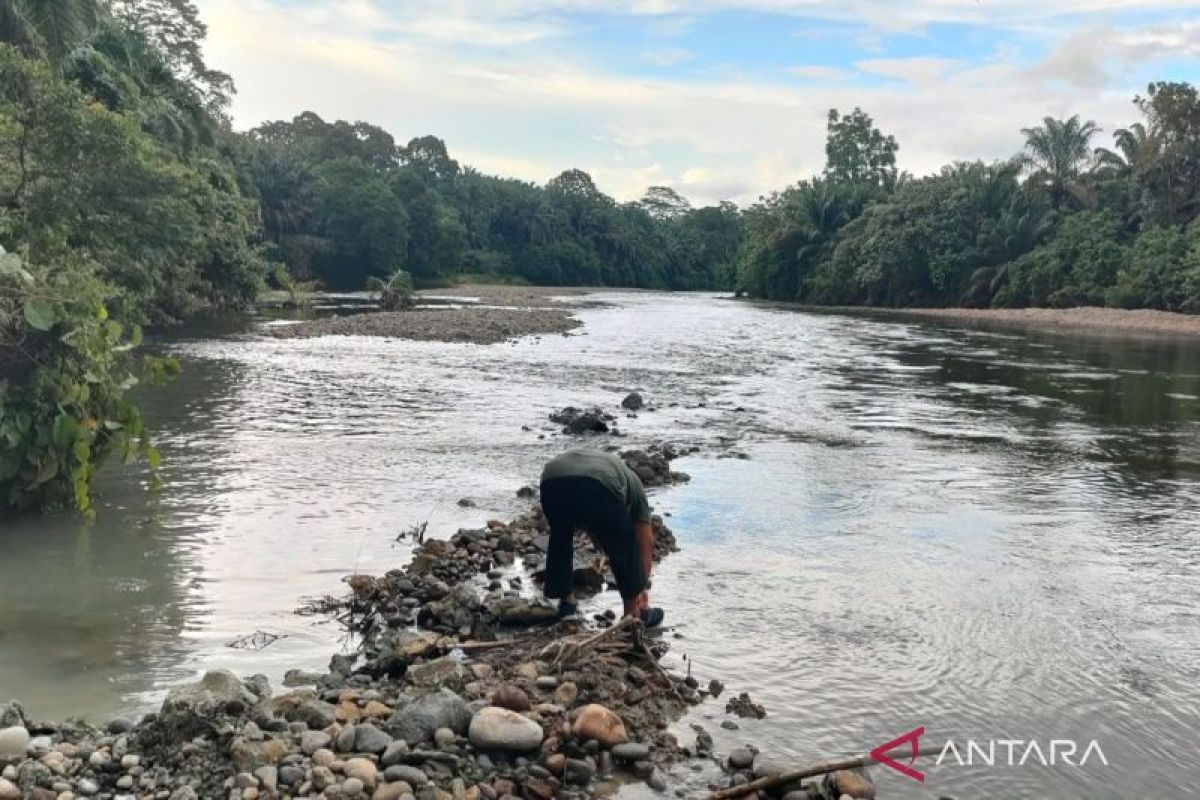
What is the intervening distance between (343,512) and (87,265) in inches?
187

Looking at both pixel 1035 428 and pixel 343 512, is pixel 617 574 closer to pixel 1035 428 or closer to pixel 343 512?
pixel 343 512

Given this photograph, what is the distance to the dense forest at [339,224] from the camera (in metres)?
8.66

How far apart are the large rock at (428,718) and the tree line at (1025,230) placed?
49.4m

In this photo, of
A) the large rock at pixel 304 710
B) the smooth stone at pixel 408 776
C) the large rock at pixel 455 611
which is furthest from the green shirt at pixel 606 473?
the smooth stone at pixel 408 776

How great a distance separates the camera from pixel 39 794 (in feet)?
13.4

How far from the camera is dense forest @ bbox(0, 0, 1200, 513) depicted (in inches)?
341

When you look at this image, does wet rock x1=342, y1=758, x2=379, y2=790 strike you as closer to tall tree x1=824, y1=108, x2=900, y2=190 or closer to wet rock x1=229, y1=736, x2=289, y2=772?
wet rock x1=229, y1=736, x2=289, y2=772

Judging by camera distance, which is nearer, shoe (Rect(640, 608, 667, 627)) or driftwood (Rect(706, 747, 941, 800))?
driftwood (Rect(706, 747, 941, 800))

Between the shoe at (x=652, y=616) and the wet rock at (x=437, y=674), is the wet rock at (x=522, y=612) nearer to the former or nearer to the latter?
the shoe at (x=652, y=616)

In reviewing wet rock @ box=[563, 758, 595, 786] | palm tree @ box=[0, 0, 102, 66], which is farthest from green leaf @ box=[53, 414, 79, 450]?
palm tree @ box=[0, 0, 102, 66]

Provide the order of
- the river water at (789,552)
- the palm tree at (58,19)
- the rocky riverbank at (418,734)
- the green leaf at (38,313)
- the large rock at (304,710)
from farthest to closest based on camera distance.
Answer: the palm tree at (58,19), the green leaf at (38,313), the river water at (789,552), the large rock at (304,710), the rocky riverbank at (418,734)

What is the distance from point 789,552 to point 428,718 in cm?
485

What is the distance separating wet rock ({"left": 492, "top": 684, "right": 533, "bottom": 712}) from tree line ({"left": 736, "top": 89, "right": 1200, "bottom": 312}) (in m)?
49.0

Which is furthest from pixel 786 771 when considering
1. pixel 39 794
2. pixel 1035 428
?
pixel 1035 428
